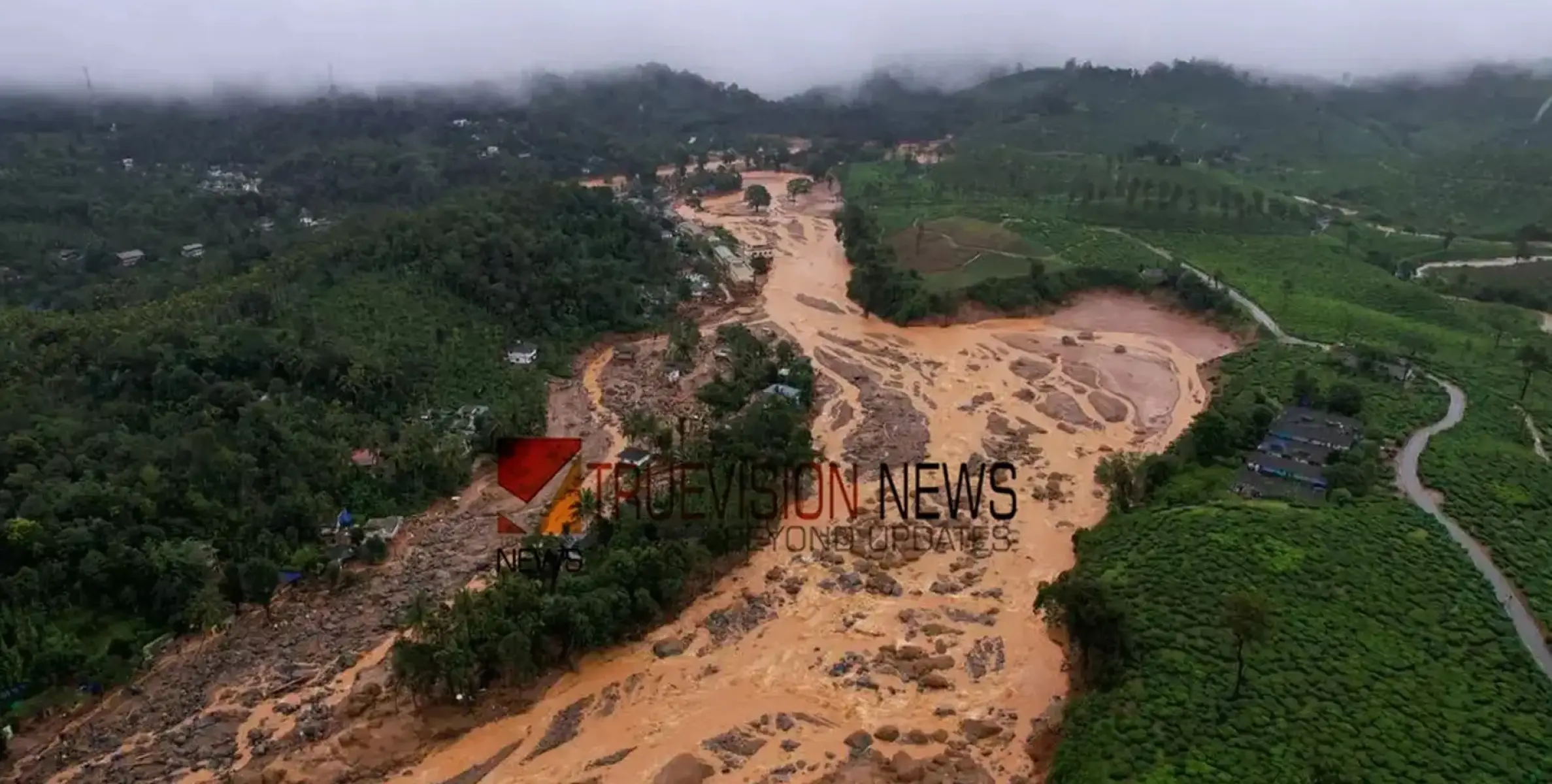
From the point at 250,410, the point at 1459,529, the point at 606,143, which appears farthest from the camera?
the point at 606,143

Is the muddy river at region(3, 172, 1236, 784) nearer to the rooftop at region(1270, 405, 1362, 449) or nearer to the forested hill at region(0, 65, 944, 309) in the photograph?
the rooftop at region(1270, 405, 1362, 449)

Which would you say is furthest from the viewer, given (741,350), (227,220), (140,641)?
(227,220)

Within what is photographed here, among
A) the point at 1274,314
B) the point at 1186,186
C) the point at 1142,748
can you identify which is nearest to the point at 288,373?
the point at 1142,748

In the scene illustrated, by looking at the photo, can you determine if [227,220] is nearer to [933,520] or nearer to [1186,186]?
[933,520]

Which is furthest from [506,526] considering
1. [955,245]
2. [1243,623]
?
[955,245]

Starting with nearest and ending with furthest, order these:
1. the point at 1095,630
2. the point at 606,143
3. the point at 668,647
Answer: the point at 1095,630, the point at 668,647, the point at 606,143

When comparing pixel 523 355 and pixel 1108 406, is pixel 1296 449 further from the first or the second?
pixel 523 355

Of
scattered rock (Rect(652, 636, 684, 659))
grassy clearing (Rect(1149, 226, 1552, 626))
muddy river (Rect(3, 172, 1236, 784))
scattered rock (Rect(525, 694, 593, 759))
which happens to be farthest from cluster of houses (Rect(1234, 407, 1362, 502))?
scattered rock (Rect(525, 694, 593, 759))
